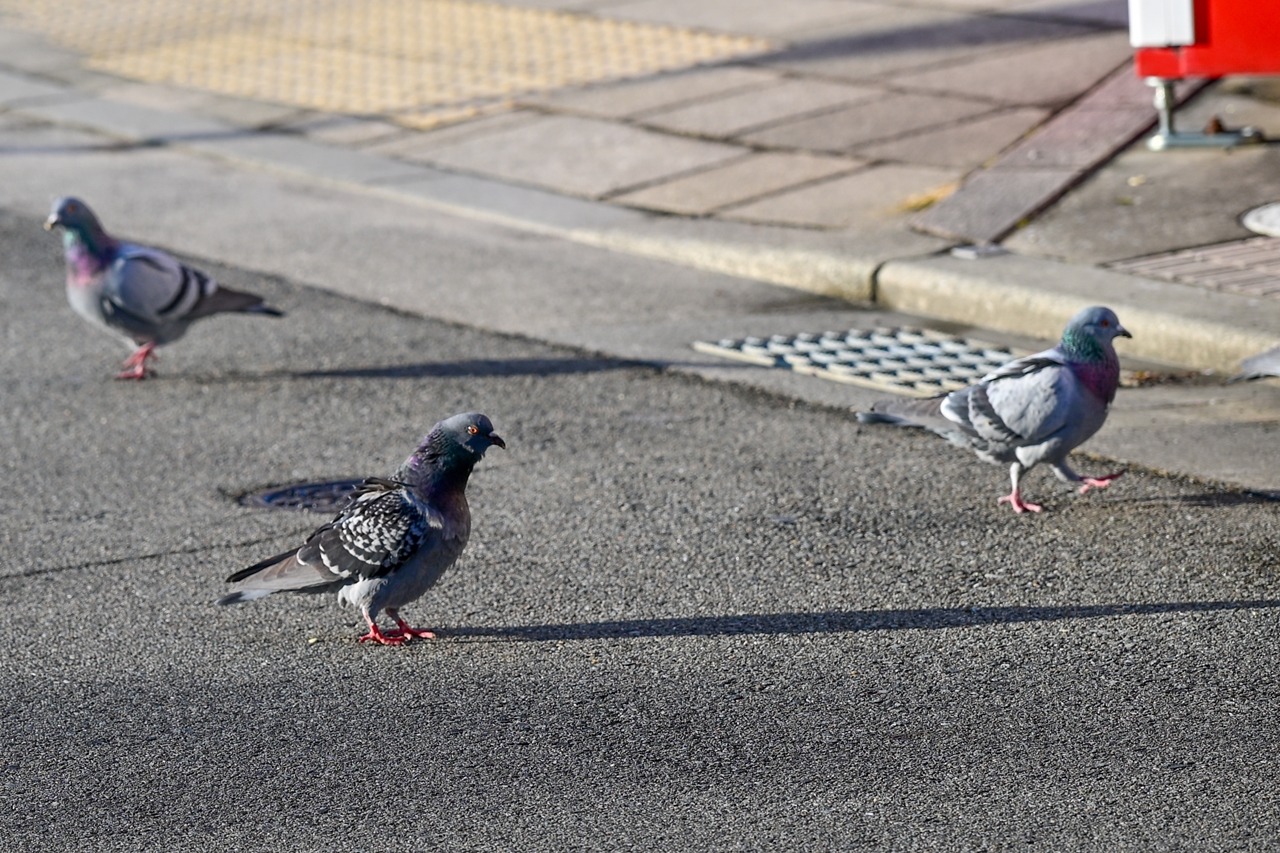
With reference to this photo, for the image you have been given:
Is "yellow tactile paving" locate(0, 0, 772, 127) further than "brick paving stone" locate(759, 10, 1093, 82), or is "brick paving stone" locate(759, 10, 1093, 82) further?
"yellow tactile paving" locate(0, 0, 772, 127)

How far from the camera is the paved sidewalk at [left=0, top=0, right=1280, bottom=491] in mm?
7352

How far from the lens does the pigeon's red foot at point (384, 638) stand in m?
4.84

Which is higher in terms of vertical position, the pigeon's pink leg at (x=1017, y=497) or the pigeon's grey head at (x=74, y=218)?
the pigeon's grey head at (x=74, y=218)

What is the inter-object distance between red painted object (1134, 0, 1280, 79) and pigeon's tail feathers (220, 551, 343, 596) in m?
5.84

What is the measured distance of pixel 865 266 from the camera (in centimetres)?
805

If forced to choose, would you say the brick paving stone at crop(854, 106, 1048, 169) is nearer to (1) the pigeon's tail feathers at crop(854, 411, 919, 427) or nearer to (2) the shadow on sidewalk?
(2) the shadow on sidewalk

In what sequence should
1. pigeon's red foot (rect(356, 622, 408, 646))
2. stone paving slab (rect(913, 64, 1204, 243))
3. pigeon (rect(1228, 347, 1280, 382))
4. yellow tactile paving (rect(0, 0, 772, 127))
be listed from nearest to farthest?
pigeon's red foot (rect(356, 622, 408, 646)), pigeon (rect(1228, 347, 1280, 382)), stone paving slab (rect(913, 64, 1204, 243)), yellow tactile paving (rect(0, 0, 772, 127))

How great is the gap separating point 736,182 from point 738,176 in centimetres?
10

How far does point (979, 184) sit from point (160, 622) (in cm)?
532

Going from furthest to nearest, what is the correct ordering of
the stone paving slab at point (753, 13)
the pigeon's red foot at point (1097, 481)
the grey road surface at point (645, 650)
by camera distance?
the stone paving slab at point (753, 13), the pigeon's red foot at point (1097, 481), the grey road surface at point (645, 650)

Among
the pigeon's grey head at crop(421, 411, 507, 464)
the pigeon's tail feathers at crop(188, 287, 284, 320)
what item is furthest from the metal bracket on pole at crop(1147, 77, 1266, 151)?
the pigeon's grey head at crop(421, 411, 507, 464)

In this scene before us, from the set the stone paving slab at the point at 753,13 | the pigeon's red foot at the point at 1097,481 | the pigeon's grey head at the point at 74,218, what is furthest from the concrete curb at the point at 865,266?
the stone paving slab at the point at 753,13

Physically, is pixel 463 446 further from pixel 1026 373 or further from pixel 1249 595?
pixel 1249 595

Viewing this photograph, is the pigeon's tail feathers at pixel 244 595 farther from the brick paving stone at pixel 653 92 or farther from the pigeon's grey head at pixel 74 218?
the brick paving stone at pixel 653 92
